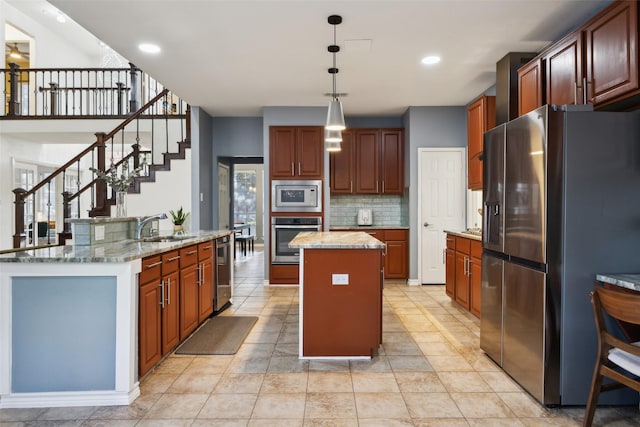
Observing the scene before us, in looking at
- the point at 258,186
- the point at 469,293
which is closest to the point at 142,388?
the point at 469,293

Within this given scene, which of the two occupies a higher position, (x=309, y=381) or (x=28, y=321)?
(x=28, y=321)

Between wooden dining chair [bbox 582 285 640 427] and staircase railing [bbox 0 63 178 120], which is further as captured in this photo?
staircase railing [bbox 0 63 178 120]

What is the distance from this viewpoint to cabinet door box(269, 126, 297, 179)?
19.5 feet

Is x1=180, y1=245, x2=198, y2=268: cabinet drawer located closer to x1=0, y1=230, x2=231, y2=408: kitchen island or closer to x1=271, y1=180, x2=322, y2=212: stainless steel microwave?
x1=0, y1=230, x2=231, y2=408: kitchen island

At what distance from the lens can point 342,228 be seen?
6.20 m

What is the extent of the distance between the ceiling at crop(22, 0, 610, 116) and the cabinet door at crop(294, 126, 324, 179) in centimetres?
80

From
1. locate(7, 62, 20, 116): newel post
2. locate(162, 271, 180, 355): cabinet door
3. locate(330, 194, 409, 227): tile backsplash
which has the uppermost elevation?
locate(7, 62, 20, 116): newel post

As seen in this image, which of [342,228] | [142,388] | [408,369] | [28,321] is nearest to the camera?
[28,321]

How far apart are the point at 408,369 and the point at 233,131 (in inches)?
194

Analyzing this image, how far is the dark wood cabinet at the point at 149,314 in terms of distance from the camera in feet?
8.33

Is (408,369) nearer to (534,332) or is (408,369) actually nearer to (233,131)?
(534,332)

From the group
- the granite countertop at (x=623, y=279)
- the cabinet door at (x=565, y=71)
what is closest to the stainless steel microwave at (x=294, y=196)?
the cabinet door at (x=565, y=71)

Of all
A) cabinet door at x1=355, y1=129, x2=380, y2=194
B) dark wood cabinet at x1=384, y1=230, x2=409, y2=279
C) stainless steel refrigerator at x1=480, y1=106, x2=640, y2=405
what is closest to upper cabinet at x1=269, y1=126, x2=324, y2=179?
cabinet door at x1=355, y1=129, x2=380, y2=194

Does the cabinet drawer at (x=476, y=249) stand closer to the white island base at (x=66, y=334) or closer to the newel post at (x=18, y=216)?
the white island base at (x=66, y=334)
